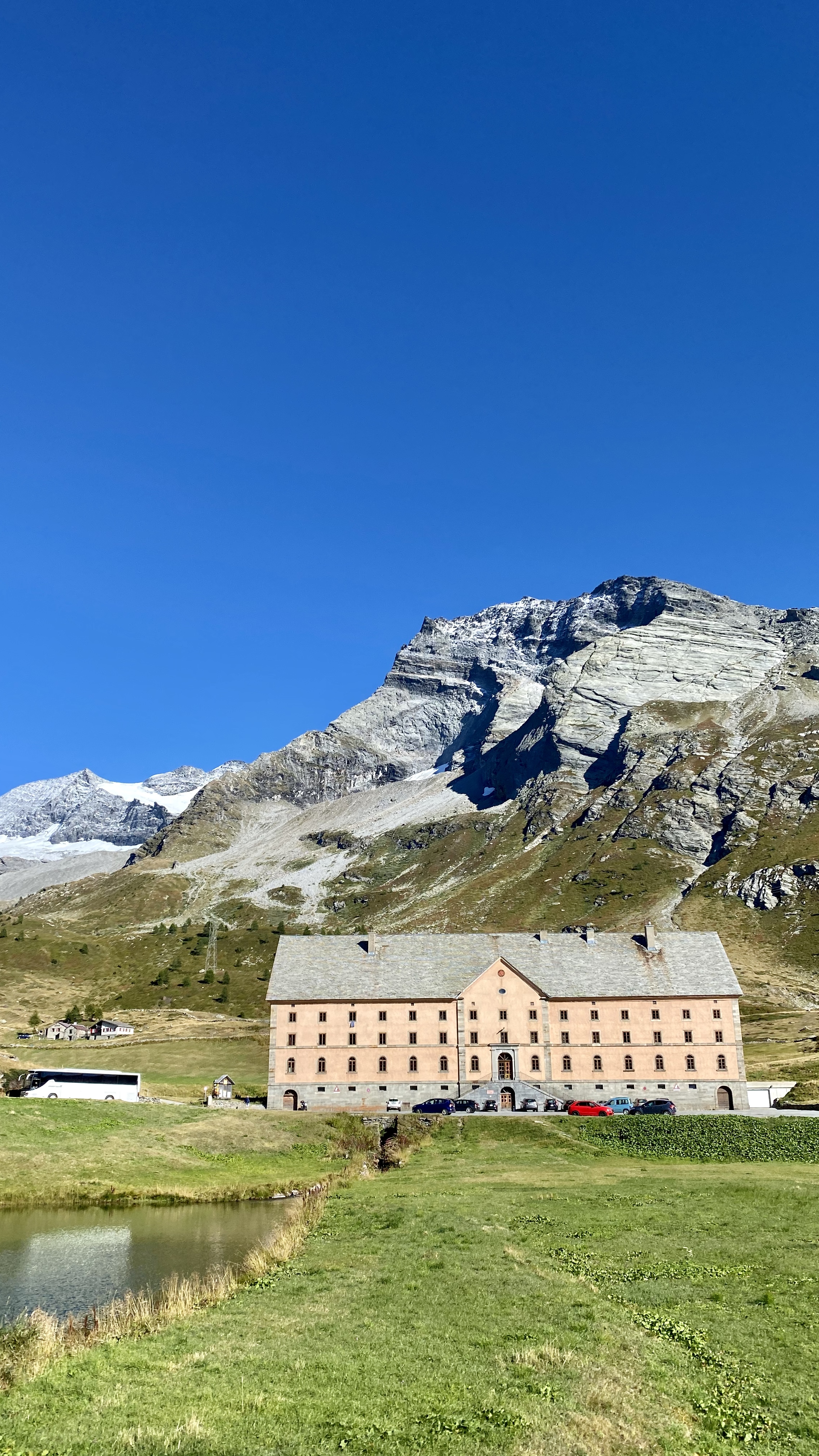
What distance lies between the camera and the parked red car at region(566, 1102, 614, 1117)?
84000 mm

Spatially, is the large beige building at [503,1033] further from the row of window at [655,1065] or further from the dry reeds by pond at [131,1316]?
the dry reeds by pond at [131,1316]

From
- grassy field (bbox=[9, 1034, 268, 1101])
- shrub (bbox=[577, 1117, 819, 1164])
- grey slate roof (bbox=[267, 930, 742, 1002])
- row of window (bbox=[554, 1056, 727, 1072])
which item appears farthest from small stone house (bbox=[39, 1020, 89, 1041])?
shrub (bbox=[577, 1117, 819, 1164])

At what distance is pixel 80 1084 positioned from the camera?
84.2m

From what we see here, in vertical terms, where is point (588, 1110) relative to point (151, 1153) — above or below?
above

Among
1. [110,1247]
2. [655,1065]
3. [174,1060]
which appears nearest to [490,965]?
[655,1065]

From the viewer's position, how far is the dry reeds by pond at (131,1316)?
69.6ft

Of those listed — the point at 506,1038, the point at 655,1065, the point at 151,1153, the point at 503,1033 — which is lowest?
the point at 151,1153

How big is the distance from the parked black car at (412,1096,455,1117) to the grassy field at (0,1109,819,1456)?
50.0m

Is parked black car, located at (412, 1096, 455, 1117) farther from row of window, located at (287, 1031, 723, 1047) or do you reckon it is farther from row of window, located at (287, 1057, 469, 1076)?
row of window, located at (287, 1031, 723, 1047)

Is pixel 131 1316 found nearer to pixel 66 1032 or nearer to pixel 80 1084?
pixel 80 1084

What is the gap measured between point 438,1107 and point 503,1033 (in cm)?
1354

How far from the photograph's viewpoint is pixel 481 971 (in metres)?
100

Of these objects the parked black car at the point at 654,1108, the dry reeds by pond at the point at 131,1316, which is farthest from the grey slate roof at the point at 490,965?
the dry reeds by pond at the point at 131,1316

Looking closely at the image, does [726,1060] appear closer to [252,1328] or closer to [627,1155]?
[627,1155]
